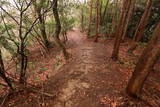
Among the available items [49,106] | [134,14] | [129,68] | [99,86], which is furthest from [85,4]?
[49,106]

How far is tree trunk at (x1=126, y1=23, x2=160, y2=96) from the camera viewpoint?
317cm

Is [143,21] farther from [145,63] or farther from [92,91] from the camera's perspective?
[92,91]

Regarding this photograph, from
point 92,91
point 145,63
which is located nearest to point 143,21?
point 145,63

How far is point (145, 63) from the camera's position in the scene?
3.50 metres

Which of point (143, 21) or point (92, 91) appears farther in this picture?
point (143, 21)

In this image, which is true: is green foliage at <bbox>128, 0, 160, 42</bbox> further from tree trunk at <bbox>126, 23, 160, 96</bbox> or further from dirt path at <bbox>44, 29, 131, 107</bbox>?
tree trunk at <bbox>126, 23, 160, 96</bbox>

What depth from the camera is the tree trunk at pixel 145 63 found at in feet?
10.4

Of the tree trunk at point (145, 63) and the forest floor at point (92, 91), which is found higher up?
the tree trunk at point (145, 63)

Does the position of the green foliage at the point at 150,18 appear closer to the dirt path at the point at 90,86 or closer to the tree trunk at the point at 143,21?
the tree trunk at the point at 143,21

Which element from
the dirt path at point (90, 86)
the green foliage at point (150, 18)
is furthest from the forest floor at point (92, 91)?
the green foliage at point (150, 18)

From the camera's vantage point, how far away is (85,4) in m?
17.6

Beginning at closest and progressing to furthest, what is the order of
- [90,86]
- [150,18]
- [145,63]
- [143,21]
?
[145,63] → [90,86] → [143,21] → [150,18]

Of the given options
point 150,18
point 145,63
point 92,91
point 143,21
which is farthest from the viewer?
point 150,18

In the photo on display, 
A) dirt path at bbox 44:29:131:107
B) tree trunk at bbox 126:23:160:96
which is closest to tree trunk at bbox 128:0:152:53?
dirt path at bbox 44:29:131:107
